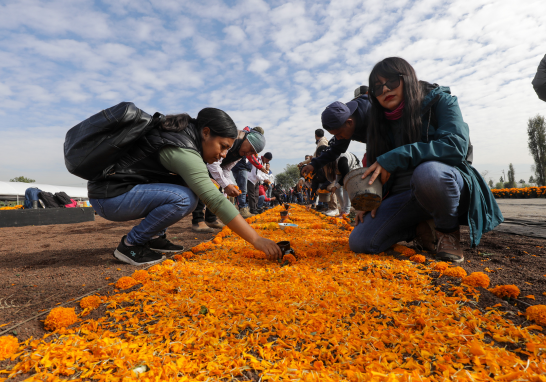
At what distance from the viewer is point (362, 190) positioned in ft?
7.44

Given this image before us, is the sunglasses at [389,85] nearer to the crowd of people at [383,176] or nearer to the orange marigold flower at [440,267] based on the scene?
the crowd of people at [383,176]

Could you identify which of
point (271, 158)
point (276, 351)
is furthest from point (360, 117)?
point (271, 158)

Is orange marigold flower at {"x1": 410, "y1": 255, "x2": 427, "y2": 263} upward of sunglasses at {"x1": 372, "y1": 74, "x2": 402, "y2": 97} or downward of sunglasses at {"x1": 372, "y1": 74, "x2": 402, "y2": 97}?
downward

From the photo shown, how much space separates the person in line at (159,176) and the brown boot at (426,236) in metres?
2.13

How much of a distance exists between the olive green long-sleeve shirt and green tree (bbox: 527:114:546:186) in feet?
165

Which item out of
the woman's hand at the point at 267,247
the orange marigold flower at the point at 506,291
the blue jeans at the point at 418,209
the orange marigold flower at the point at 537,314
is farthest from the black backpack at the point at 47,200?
the orange marigold flower at the point at 537,314

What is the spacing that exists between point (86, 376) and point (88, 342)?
0.81 feet

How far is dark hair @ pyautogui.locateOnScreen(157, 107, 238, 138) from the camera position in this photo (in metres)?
2.58

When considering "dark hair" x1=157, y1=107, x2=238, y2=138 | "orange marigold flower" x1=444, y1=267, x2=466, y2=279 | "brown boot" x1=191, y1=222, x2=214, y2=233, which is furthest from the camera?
"brown boot" x1=191, y1=222, x2=214, y2=233

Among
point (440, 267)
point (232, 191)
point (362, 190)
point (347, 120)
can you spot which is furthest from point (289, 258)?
point (232, 191)

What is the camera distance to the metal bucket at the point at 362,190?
2264 millimetres

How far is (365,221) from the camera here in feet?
9.41

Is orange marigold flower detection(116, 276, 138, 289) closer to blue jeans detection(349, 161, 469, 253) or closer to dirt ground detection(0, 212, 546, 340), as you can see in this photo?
dirt ground detection(0, 212, 546, 340)

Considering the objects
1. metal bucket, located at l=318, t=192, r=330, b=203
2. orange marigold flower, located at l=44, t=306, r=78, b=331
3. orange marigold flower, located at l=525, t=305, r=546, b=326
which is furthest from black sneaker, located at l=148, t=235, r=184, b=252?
metal bucket, located at l=318, t=192, r=330, b=203
